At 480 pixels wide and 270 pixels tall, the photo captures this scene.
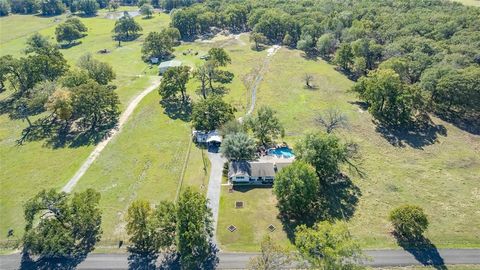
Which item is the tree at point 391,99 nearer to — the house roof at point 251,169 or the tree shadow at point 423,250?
the house roof at point 251,169

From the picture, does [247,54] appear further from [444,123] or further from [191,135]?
[444,123]

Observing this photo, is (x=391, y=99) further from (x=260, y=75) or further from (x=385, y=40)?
(x=385, y=40)

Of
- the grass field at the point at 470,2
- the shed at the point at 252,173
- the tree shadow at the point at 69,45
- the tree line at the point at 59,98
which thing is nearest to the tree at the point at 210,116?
the shed at the point at 252,173

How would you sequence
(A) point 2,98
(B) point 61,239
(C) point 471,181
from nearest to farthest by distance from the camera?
(B) point 61,239
(C) point 471,181
(A) point 2,98

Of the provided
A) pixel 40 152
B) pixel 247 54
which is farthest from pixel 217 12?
pixel 40 152

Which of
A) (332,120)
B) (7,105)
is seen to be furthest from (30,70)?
(332,120)

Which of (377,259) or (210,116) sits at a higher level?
(210,116)
